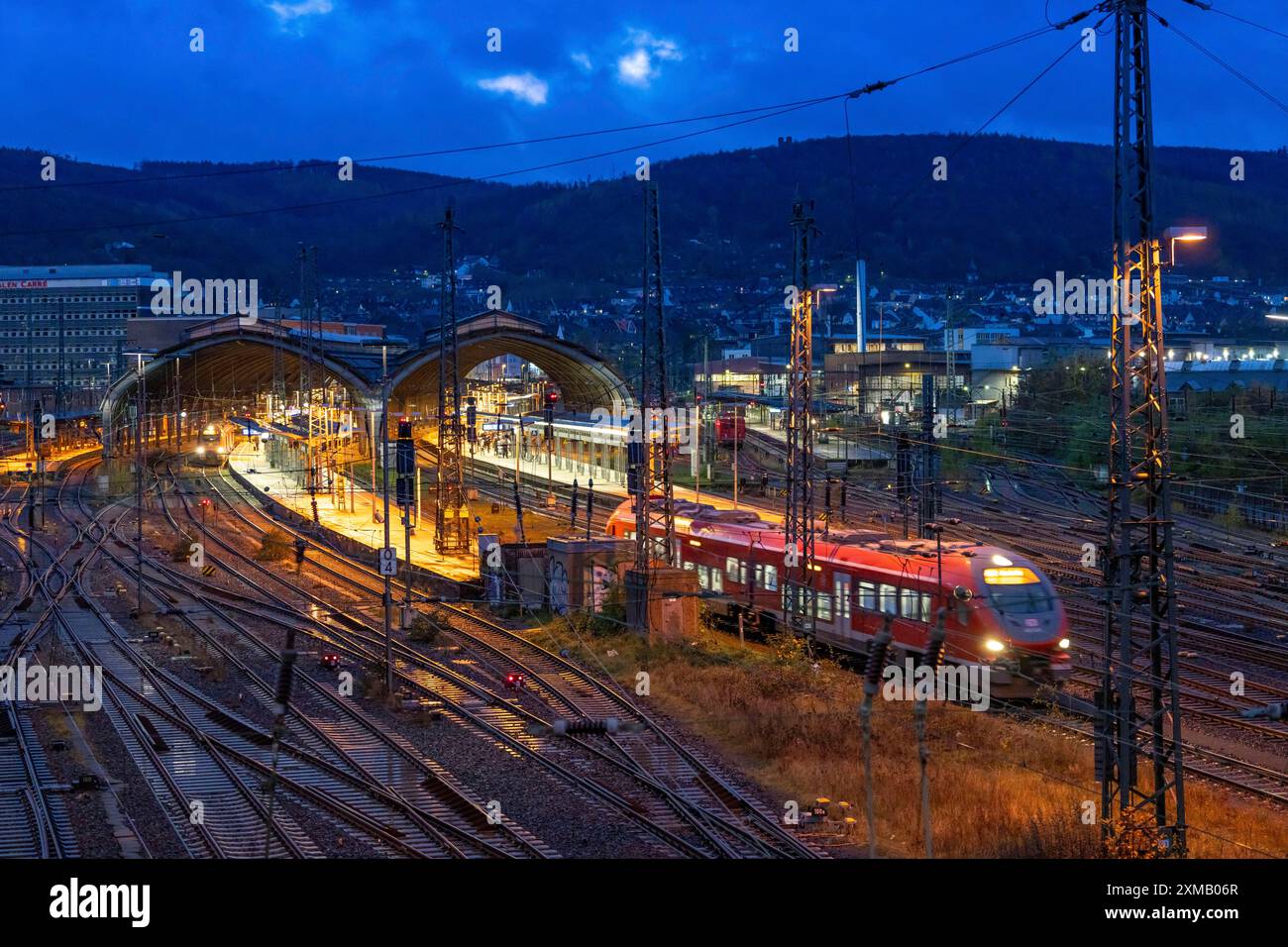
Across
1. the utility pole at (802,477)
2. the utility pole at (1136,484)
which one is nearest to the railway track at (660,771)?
the utility pole at (1136,484)

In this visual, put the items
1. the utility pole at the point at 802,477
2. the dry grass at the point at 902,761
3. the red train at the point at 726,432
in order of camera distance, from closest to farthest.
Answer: the dry grass at the point at 902,761, the utility pole at the point at 802,477, the red train at the point at 726,432

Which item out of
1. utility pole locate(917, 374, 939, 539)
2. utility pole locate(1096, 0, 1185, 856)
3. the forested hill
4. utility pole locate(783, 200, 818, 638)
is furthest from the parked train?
the forested hill

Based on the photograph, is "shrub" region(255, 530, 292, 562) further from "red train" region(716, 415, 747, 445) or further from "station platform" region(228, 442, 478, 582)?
"red train" region(716, 415, 747, 445)

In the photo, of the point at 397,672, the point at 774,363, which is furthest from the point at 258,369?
the point at 397,672

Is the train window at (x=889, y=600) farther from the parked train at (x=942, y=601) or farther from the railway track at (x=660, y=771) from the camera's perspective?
the railway track at (x=660, y=771)

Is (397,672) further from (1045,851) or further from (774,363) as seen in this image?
(774,363)

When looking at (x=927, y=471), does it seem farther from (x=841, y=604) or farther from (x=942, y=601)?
(x=942, y=601)

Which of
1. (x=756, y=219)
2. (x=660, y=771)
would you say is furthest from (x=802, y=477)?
(x=756, y=219)
